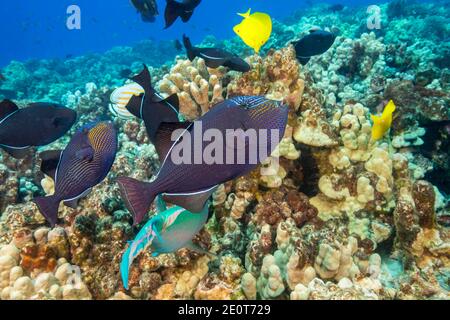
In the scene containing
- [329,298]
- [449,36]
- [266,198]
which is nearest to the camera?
[329,298]

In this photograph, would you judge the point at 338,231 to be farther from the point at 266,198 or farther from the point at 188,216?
the point at 188,216

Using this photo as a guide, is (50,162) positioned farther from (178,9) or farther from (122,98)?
(178,9)

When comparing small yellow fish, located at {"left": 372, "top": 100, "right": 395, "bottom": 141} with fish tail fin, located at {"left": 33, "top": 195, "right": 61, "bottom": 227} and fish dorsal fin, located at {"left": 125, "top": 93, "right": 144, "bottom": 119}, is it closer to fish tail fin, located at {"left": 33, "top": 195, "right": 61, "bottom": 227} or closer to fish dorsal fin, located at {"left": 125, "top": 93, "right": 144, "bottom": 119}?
fish dorsal fin, located at {"left": 125, "top": 93, "right": 144, "bottom": 119}

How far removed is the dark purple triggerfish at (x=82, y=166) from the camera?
1927 mm

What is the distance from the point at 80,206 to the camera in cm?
302

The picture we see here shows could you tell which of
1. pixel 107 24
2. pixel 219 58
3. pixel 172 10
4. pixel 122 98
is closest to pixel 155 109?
pixel 219 58

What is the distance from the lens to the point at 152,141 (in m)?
1.62

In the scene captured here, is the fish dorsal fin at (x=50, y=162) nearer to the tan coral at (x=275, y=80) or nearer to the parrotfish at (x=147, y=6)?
the tan coral at (x=275, y=80)

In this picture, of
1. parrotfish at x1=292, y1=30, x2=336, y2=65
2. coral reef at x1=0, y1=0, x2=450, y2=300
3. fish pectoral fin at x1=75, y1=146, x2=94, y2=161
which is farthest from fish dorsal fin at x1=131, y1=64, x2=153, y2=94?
parrotfish at x1=292, y1=30, x2=336, y2=65


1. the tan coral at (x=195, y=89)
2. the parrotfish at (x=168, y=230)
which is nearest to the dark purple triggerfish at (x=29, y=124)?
the parrotfish at (x=168, y=230)

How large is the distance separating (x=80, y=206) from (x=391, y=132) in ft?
11.6

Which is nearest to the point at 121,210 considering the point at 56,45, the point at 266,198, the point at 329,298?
the point at 266,198

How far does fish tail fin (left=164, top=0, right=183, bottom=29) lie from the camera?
376 cm

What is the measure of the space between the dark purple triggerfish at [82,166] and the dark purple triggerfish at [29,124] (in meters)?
0.72
